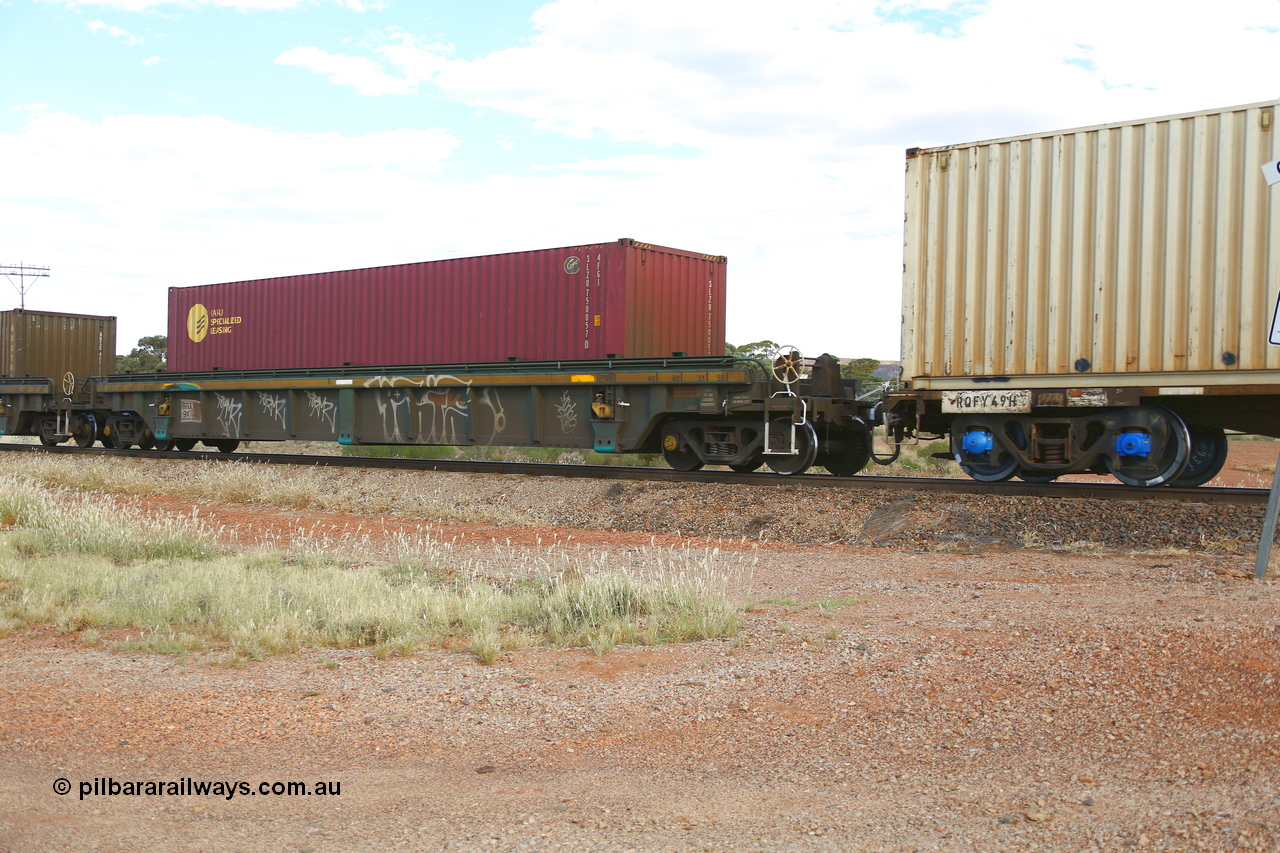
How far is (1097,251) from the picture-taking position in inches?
386

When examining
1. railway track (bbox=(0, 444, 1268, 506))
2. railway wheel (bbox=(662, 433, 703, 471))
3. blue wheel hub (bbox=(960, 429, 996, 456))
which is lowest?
railway track (bbox=(0, 444, 1268, 506))

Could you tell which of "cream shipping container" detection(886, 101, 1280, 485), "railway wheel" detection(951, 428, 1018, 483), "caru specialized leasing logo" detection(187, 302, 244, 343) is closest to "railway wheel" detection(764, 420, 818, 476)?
"cream shipping container" detection(886, 101, 1280, 485)

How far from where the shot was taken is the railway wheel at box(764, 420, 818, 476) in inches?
508

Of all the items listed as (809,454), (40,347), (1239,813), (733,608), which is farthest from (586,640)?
(40,347)

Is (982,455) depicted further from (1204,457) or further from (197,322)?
(197,322)

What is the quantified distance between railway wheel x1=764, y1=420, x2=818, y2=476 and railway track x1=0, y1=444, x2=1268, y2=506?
321mm

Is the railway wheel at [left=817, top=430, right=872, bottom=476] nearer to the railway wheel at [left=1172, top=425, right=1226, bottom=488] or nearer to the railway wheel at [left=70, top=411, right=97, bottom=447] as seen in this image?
the railway wheel at [left=1172, top=425, right=1226, bottom=488]

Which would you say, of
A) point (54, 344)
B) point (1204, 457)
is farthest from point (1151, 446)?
point (54, 344)

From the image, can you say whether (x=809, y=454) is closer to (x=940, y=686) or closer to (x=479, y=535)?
(x=479, y=535)

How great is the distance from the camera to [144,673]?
18.0ft

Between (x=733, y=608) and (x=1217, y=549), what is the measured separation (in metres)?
5.22

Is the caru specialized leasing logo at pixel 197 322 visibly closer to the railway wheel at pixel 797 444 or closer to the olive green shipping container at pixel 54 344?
the olive green shipping container at pixel 54 344

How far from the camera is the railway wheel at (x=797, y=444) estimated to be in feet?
42.3

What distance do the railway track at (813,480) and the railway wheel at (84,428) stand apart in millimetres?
4576
